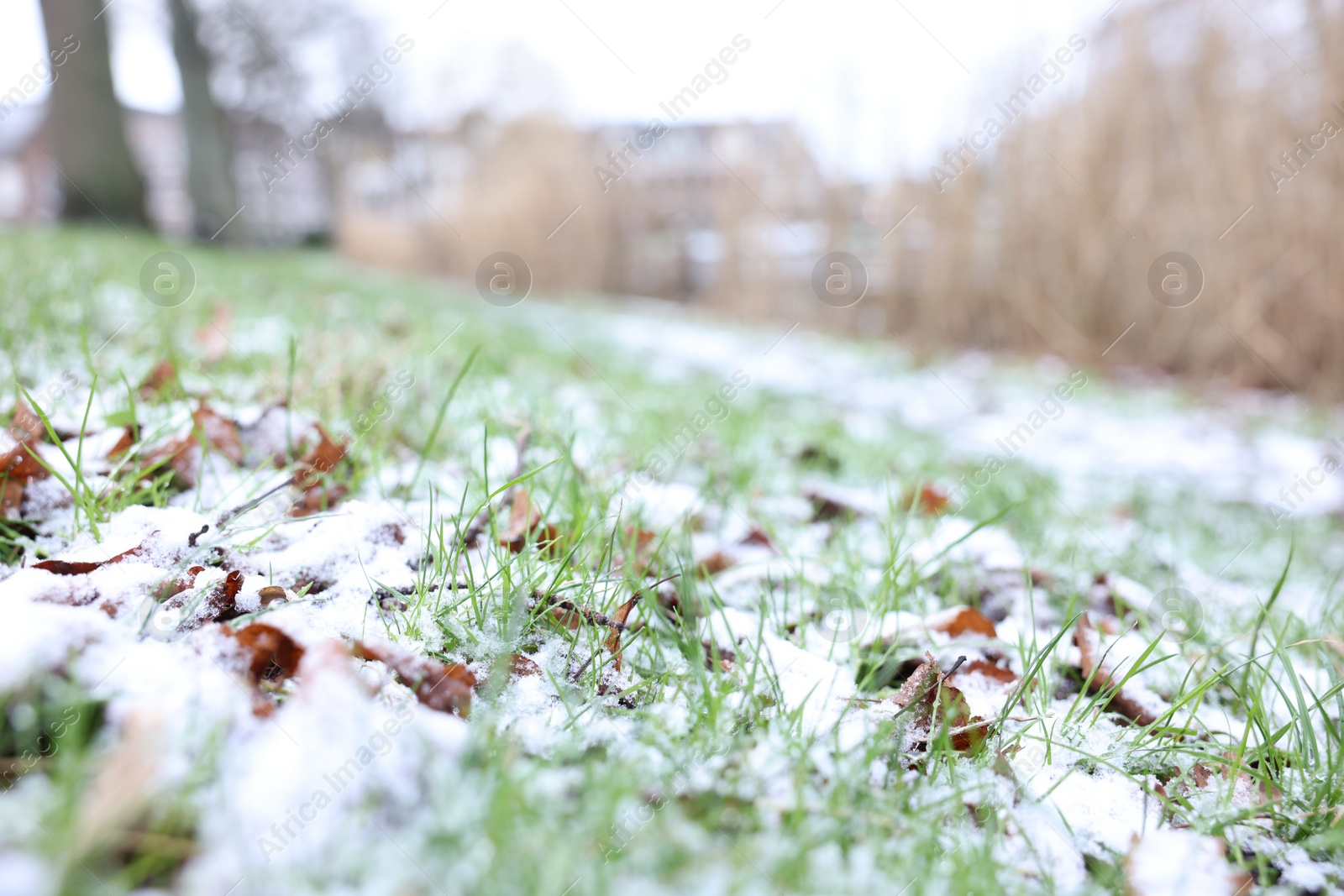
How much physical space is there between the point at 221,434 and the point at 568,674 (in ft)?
2.83

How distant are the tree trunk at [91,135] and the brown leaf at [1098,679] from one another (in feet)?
35.6

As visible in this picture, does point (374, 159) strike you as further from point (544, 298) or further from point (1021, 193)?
point (1021, 193)

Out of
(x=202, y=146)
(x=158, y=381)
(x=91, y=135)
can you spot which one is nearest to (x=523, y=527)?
(x=158, y=381)

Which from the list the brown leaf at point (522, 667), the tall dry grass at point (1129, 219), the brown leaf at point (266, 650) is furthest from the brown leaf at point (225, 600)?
the tall dry grass at point (1129, 219)

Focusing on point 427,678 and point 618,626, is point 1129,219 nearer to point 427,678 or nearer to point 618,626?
point 618,626

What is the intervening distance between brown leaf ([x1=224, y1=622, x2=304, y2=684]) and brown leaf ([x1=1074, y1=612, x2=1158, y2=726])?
3.07ft

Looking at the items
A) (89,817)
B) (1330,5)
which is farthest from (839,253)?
(89,817)

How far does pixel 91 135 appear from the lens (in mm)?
8688

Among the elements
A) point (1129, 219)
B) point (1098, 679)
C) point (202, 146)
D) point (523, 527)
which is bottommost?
point (1098, 679)

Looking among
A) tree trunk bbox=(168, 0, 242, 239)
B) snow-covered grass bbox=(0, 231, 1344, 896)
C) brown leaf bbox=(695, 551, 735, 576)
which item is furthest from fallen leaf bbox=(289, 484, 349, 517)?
tree trunk bbox=(168, 0, 242, 239)

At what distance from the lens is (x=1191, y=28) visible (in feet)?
18.1

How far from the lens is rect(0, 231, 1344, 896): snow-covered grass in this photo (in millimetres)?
627

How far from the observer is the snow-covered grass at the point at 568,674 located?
0.63 metres

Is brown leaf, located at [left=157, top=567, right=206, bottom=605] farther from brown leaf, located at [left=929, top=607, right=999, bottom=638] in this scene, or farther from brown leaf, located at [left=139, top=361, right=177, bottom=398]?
brown leaf, located at [left=929, top=607, right=999, bottom=638]
